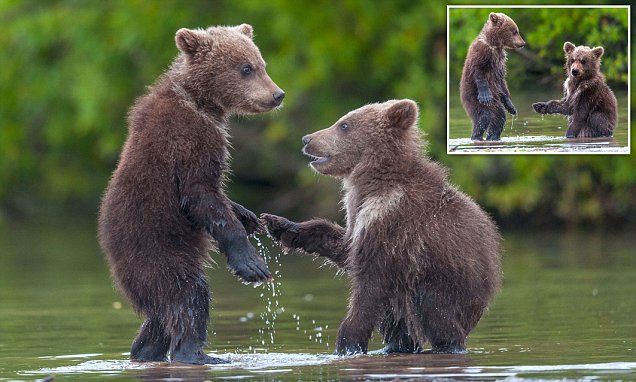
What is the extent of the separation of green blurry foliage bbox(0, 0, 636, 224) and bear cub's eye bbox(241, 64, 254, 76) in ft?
48.5

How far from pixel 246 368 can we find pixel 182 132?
5.42 ft

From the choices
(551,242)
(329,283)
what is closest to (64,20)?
(551,242)

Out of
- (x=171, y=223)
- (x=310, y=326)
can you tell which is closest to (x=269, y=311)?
(x=310, y=326)

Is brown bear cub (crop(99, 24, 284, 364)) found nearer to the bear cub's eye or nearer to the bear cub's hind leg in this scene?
the bear cub's hind leg

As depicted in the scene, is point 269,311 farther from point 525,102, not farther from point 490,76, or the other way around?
point 490,76

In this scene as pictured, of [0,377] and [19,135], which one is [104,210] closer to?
[0,377]

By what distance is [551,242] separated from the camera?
24.0m

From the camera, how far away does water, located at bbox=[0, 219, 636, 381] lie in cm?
969

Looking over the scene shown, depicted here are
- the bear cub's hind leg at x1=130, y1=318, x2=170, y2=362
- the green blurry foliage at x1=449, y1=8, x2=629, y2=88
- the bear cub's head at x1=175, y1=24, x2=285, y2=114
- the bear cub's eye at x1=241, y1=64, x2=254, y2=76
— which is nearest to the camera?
the bear cub's hind leg at x1=130, y1=318, x2=170, y2=362

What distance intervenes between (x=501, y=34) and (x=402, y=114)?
192cm

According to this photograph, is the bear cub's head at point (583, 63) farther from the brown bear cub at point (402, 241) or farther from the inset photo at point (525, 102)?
the brown bear cub at point (402, 241)

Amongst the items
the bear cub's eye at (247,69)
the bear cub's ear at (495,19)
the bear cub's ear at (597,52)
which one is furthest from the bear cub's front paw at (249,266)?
the bear cub's ear at (597,52)

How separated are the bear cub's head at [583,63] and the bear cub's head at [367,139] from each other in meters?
2.37

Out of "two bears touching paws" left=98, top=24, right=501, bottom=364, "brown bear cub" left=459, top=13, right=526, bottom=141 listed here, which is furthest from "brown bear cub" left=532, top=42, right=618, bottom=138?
"two bears touching paws" left=98, top=24, right=501, bottom=364
